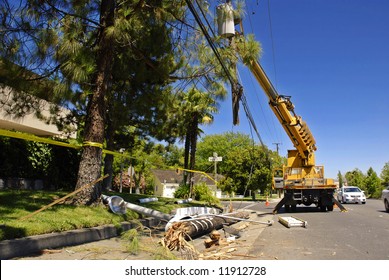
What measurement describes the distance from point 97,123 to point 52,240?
163 inches

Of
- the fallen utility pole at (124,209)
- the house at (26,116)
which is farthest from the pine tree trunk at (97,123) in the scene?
the house at (26,116)

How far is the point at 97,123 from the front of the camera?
9.56 m

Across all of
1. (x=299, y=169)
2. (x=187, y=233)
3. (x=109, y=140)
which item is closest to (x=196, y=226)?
(x=187, y=233)

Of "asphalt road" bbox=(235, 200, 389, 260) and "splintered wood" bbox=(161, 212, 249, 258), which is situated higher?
"splintered wood" bbox=(161, 212, 249, 258)

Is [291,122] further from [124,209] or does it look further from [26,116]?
[26,116]

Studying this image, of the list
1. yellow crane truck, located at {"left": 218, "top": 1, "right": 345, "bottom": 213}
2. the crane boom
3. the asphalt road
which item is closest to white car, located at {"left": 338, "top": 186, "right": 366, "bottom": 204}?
yellow crane truck, located at {"left": 218, "top": 1, "right": 345, "bottom": 213}

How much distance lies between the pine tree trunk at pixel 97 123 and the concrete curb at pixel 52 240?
148 centimetres

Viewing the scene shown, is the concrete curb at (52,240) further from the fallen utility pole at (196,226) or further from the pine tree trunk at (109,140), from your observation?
the pine tree trunk at (109,140)

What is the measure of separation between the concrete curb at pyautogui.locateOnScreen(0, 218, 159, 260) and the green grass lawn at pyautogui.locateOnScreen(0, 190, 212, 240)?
185mm

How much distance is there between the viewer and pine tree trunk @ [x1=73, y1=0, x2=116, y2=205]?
9148 millimetres

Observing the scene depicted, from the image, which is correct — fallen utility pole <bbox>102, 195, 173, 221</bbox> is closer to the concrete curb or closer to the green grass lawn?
the green grass lawn

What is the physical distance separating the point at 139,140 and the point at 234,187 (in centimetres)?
2667

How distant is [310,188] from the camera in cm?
1738
